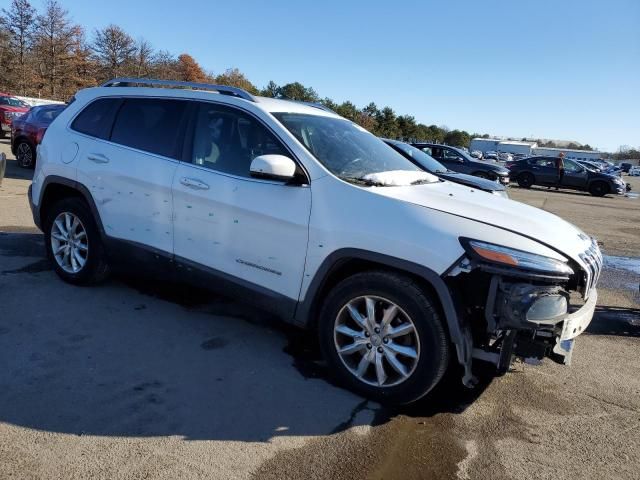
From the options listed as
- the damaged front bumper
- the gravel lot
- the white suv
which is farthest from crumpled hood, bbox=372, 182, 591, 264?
the gravel lot

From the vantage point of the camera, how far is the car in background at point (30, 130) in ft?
39.5

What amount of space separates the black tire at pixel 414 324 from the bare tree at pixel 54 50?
54.7 m

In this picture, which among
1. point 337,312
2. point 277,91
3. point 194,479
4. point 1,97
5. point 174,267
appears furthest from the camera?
point 277,91

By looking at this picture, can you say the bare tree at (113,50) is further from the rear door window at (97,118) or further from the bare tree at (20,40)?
the rear door window at (97,118)

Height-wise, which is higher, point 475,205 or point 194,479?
point 475,205

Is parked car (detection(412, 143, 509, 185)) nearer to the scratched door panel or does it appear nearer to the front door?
the front door

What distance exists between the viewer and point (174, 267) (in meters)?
4.17

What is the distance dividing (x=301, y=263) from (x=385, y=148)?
5.43 feet

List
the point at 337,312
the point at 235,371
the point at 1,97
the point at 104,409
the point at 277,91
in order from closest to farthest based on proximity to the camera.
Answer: the point at 104,409 → the point at 337,312 → the point at 235,371 → the point at 1,97 → the point at 277,91

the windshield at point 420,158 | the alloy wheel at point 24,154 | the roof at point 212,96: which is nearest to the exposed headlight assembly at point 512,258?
the roof at point 212,96

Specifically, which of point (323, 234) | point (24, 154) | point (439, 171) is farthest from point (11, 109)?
point (323, 234)

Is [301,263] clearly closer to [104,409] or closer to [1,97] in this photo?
[104,409]

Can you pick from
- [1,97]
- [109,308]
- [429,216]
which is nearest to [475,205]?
[429,216]

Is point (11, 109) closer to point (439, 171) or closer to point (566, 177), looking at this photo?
point (439, 171)
